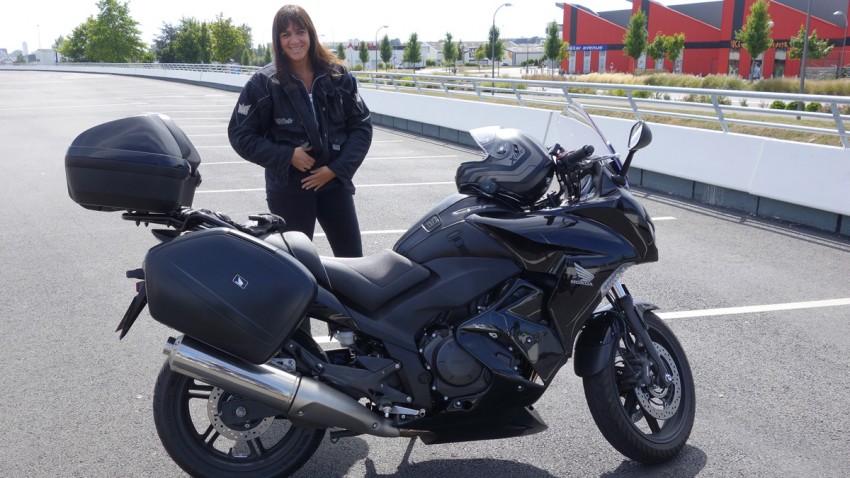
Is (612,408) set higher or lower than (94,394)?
higher

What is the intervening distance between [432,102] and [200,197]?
876cm

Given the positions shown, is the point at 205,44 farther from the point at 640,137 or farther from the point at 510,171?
the point at 640,137

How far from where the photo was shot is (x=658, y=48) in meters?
62.9

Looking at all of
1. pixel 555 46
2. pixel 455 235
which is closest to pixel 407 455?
pixel 455 235

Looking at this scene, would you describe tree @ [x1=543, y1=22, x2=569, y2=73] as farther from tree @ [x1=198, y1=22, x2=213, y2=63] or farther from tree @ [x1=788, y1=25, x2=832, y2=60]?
tree @ [x1=198, y1=22, x2=213, y2=63]

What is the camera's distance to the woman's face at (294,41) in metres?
3.86

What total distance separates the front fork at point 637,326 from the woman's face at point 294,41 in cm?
195

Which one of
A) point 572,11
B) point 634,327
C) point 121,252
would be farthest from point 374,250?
point 572,11

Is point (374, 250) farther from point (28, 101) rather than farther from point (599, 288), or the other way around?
point (28, 101)

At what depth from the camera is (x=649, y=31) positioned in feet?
230

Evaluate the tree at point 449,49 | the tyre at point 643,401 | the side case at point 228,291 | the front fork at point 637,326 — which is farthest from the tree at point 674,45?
the side case at point 228,291

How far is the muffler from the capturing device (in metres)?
2.86

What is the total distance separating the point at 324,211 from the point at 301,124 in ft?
1.78

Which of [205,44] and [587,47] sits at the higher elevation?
[205,44]
